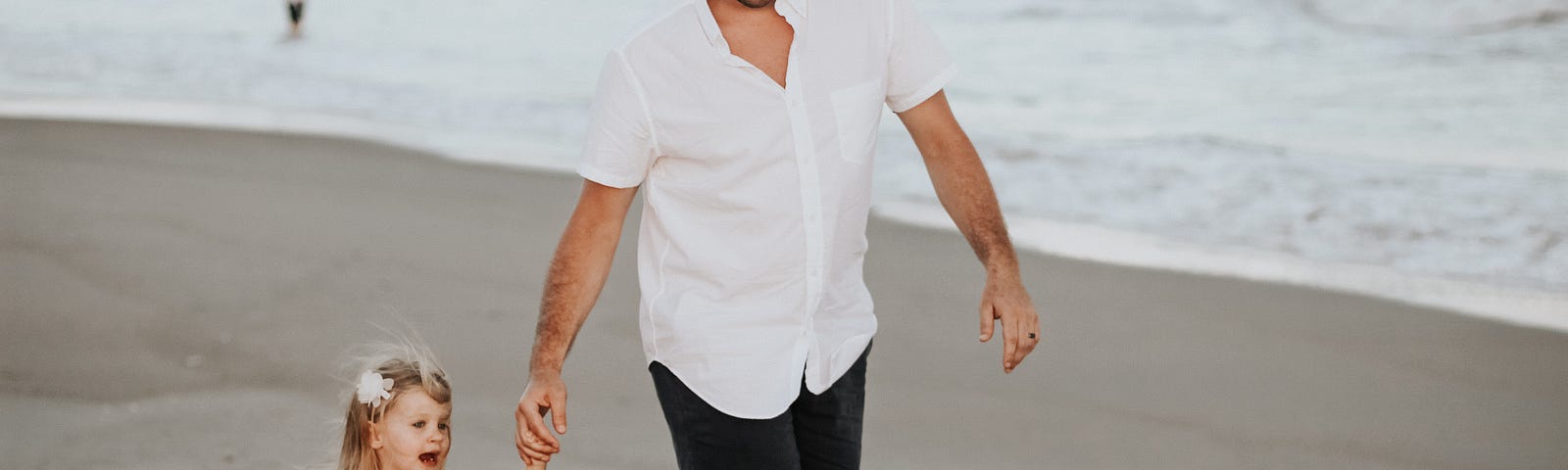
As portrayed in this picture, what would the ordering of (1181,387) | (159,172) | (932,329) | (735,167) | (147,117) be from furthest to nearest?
(147,117) → (159,172) → (932,329) → (1181,387) → (735,167)

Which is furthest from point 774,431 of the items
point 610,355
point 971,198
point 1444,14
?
point 1444,14

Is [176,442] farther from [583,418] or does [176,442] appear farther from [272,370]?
[583,418]

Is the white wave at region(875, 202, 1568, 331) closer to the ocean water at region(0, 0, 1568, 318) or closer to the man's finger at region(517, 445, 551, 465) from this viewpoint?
the ocean water at region(0, 0, 1568, 318)

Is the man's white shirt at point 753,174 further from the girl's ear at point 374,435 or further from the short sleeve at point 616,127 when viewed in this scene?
the girl's ear at point 374,435

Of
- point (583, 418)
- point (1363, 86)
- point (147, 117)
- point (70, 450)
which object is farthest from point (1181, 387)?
point (1363, 86)

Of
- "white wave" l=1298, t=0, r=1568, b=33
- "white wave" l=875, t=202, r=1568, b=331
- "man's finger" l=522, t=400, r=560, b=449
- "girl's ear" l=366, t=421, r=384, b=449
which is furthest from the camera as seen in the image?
"white wave" l=1298, t=0, r=1568, b=33

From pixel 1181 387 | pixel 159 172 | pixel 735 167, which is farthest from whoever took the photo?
pixel 159 172

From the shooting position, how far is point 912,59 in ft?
8.14

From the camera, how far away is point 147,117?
10023 mm

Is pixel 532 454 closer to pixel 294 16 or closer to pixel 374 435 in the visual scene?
pixel 374 435

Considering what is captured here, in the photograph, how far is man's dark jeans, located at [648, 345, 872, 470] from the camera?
2.46 metres

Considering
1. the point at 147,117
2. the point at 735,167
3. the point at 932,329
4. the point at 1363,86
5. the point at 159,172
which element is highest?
the point at 735,167

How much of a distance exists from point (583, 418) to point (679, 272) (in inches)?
86.2

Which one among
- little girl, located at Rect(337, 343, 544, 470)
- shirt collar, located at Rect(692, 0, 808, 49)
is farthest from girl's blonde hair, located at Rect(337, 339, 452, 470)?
shirt collar, located at Rect(692, 0, 808, 49)
